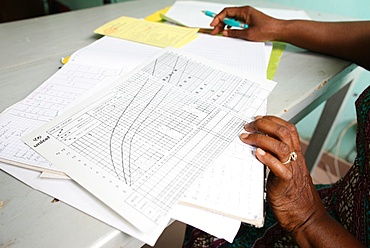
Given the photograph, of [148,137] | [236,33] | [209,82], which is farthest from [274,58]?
[148,137]

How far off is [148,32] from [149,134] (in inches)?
17.1

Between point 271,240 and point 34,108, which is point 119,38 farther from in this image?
point 271,240

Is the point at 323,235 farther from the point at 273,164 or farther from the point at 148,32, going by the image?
the point at 148,32

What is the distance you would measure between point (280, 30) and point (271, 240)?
20.2 inches

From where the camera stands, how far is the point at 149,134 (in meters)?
0.47

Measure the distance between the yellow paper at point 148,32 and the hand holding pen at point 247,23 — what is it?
0.25 feet

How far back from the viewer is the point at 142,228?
0.35m

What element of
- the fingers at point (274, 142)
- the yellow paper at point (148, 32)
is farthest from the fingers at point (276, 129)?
the yellow paper at point (148, 32)

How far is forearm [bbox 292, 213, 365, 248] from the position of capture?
1.72 feet

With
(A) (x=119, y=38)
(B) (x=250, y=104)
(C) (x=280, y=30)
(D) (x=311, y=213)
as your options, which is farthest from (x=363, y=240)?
(A) (x=119, y=38)

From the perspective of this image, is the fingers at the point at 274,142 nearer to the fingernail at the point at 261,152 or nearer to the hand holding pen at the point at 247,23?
the fingernail at the point at 261,152

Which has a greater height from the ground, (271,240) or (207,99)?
(207,99)

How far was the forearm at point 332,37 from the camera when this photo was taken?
30.1 inches

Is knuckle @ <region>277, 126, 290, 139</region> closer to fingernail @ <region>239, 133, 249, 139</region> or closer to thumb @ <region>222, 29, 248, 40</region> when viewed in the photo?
fingernail @ <region>239, 133, 249, 139</region>
